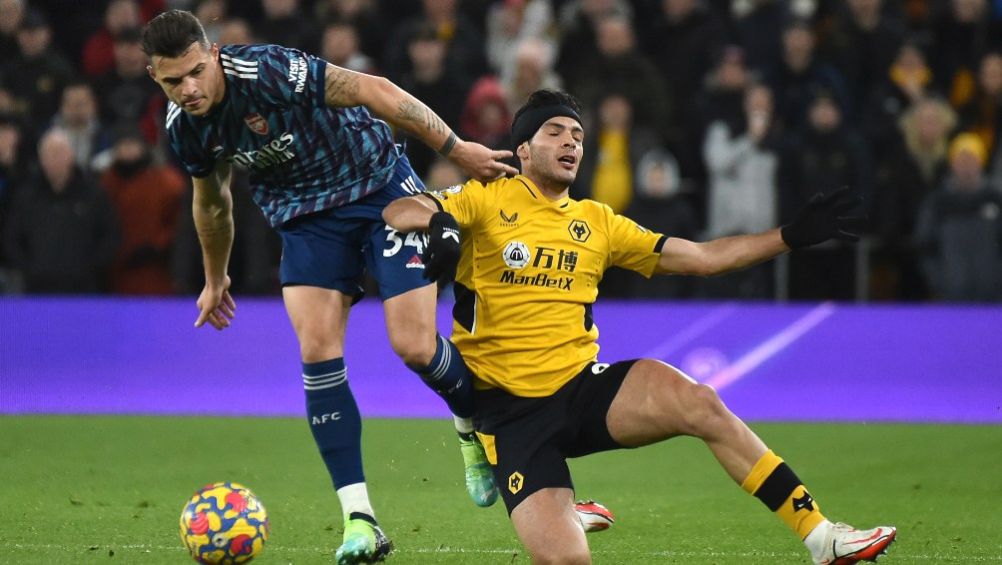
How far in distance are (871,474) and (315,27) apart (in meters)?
7.33

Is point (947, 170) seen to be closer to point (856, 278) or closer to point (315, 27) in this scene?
point (856, 278)

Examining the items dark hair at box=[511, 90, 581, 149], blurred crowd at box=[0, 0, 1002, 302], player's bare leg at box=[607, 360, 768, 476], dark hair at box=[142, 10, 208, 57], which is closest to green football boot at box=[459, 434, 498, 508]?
player's bare leg at box=[607, 360, 768, 476]

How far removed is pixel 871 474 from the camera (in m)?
8.91

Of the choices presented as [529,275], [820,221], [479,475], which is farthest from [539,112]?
[479,475]

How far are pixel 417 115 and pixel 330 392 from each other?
1191mm

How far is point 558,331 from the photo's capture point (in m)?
6.16

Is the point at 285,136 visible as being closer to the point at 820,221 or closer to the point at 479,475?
the point at 479,475

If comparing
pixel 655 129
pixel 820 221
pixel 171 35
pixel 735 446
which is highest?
pixel 655 129

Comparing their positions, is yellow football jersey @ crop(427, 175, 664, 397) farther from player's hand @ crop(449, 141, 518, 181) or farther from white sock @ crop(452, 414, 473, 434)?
white sock @ crop(452, 414, 473, 434)

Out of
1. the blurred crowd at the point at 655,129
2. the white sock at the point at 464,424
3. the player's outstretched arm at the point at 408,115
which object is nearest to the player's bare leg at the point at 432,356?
the white sock at the point at 464,424

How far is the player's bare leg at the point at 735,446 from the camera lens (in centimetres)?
556

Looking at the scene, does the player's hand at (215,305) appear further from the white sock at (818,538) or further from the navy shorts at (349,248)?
the white sock at (818,538)

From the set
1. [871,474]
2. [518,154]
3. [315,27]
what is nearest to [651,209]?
→ [315,27]

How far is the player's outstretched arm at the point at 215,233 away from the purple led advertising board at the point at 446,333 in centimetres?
425
